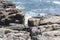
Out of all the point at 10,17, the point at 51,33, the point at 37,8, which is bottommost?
the point at 37,8

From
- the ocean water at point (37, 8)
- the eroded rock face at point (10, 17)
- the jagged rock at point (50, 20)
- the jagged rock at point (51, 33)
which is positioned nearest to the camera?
the jagged rock at point (51, 33)

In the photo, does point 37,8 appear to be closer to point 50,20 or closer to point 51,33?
point 50,20

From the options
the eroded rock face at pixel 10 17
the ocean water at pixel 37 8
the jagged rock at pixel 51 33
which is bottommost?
the ocean water at pixel 37 8

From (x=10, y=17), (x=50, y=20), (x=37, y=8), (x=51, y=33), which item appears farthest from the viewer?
(x=37, y=8)

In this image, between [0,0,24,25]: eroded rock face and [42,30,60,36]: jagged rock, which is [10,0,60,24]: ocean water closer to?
[0,0,24,25]: eroded rock face

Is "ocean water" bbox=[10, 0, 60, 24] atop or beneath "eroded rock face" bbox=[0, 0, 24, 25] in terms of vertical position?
beneath

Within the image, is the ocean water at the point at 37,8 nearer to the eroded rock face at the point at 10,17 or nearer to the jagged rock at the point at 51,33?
the eroded rock face at the point at 10,17

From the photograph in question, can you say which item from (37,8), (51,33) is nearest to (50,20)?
(51,33)

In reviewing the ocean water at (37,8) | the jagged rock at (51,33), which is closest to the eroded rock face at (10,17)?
the ocean water at (37,8)

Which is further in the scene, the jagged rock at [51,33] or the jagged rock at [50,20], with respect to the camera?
the jagged rock at [50,20]

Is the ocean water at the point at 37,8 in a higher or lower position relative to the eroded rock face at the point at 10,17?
lower

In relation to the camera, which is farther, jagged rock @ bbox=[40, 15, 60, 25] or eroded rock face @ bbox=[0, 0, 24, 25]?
eroded rock face @ bbox=[0, 0, 24, 25]

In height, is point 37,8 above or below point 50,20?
below

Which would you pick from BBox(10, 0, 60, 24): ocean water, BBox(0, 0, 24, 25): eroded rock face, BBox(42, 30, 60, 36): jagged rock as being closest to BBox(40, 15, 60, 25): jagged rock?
BBox(42, 30, 60, 36): jagged rock
